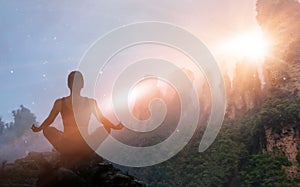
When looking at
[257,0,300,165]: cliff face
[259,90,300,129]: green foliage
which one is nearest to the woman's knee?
[257,0,300,165]: cliff face

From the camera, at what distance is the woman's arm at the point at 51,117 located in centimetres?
500

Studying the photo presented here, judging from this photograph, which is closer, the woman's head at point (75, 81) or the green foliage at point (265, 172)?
the woman's head at point (75, 81)

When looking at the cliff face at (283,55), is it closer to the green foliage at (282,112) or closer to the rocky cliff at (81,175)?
the green foliage at (282,112)

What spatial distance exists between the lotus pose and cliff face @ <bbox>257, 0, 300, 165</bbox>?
3442 centimetres

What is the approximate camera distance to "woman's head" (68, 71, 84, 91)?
529cm

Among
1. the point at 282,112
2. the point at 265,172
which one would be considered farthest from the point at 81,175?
the point at 282,112

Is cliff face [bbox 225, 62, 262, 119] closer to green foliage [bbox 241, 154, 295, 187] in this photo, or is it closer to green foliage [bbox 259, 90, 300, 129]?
green foliage [bbox 259, 90, 300, 129]

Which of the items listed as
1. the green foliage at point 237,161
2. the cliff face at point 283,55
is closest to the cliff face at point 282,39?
the cliff face at point 283,55

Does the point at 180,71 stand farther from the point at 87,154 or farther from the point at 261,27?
the point at 87,154

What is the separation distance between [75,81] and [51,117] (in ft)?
2.67

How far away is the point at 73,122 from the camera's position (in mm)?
5195

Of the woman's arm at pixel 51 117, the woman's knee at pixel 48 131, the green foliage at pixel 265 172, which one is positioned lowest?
the green foliage at pixel 265 172

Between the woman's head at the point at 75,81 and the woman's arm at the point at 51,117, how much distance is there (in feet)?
1.26

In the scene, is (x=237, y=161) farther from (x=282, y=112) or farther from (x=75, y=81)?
(x=75, y=81)
